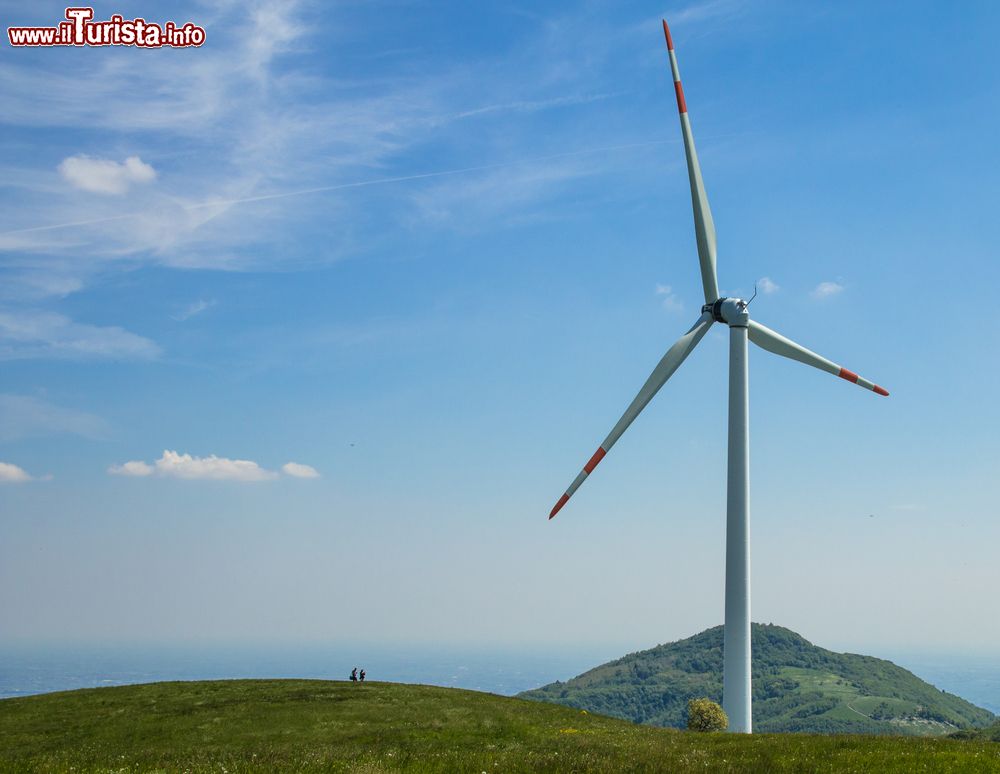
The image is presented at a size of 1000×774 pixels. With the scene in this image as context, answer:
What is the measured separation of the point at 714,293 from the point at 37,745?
2008 inches

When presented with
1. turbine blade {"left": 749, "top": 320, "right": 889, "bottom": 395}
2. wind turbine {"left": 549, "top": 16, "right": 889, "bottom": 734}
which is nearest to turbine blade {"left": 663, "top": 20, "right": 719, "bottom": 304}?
wind turbine {"left": 549, "top": 16, "right": 889, "bottom": 734}

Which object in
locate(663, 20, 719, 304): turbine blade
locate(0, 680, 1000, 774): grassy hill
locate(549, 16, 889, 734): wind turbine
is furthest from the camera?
locate(663, 20, 719, 304): turbine blade

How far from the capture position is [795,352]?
60.6 metres

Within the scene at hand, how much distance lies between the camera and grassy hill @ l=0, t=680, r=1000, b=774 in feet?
72.8

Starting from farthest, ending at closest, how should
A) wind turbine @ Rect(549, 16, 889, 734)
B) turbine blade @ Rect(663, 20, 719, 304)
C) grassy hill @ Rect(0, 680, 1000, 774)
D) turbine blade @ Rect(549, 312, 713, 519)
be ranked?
turbine blade @ Rect(663, 20, 719, 304)
turbine blade @ Rect(549, 312, 713, 519)
wind turbine @ Rect(549, 16, 889, 734)
grassy hill @ Rect(0, 680, 1000, 774)

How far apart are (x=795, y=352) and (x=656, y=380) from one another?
428 inches

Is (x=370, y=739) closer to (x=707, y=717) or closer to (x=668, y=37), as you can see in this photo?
(x=707, y=717)

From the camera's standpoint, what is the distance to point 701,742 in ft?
107

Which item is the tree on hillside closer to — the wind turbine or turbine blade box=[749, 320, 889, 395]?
the wind turbine

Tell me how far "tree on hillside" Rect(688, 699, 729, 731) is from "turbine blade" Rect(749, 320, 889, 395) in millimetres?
25110

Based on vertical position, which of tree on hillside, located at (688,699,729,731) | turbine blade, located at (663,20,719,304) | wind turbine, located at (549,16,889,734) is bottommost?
tree on hillside, located at (688,699,729,731)

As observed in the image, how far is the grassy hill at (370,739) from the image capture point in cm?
2220

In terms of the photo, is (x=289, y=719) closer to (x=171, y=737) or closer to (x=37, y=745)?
(x=171, y=737)

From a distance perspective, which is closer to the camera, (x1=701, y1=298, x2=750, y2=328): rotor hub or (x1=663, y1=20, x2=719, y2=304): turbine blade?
(x1=701, y1=298, x2=750, y2=328): rotor hub
